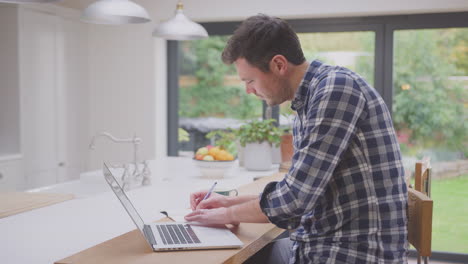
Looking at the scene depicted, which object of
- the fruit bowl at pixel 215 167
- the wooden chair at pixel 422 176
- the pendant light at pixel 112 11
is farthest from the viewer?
the fruit bowl at pixel 215 167

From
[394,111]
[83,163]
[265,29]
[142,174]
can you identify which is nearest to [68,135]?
[83,163]

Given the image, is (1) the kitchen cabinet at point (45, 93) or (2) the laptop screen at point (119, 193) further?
(1) the kitchen cabinet at point (45, 93)

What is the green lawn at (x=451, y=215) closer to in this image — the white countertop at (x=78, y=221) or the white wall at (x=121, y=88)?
the white countertop at (x=78, y=221)

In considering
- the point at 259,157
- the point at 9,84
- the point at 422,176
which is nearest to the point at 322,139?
the point at 422,176

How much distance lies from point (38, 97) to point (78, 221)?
282 cm

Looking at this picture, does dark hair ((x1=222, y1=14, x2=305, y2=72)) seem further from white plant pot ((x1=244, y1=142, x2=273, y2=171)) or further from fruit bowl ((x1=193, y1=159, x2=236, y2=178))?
white plant pot ((x1=244, y1=142, x2=273, y2=171))

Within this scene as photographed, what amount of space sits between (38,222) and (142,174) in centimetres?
104

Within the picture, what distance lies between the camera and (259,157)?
3379 millimetres

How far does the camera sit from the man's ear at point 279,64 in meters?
1.59

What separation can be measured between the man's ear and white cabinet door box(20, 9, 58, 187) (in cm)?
327

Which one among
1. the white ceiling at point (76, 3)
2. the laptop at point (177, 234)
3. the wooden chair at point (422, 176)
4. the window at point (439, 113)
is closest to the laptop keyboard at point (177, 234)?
the laptop at point (177, 234)

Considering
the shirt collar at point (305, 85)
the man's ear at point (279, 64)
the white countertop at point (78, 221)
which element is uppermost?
the man's ear at point (279, 64)

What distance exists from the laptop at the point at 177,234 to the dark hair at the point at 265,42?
0.50m

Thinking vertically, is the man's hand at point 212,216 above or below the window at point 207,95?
below
